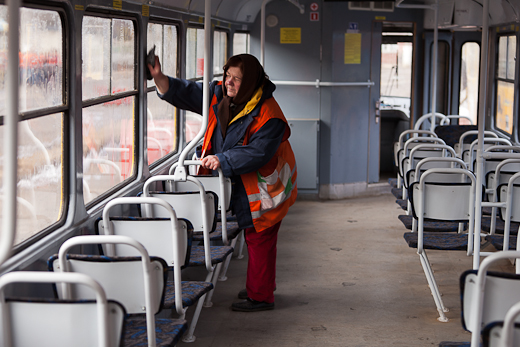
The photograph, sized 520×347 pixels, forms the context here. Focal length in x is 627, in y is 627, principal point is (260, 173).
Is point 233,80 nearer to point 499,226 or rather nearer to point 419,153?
point 499,226

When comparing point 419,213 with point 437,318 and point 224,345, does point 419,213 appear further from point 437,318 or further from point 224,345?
point 224,345

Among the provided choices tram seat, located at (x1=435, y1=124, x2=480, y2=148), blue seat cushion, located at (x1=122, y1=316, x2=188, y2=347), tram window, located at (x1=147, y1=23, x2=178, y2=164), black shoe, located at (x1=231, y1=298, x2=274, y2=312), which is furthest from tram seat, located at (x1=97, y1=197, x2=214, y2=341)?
tram seat, located at (x1=435, y1=124, x2=480, y2=148)

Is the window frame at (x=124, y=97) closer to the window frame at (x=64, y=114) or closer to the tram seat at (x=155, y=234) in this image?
the window frame at (x=64, y=114)

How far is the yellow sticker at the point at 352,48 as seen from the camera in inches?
335

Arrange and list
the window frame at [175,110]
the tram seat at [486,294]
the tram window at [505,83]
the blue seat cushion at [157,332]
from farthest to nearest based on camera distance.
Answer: the tram window at [505,83], the window frame at [175,110], the blue seat cushion at [157,332], the tram seat at [486,294]

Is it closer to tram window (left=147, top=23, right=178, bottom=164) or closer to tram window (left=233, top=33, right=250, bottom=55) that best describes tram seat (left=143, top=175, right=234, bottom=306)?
tram window (left=147, top=23, right=178, bottom=164)

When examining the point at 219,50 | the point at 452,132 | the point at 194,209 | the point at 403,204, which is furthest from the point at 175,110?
the point at 452,132

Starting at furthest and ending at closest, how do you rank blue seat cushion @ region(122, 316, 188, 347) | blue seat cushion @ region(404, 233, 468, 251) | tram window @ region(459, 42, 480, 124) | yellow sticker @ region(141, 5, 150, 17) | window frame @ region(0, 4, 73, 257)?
1. tram window @ region(459, 42, 480, 124)
2. yellow sticker @ region(141, 5, 150, 17)
3. blue seat cushion @ region(404, 233, 468, 251)
4. window frame @ region(0, 4, 73, 257)
5. blue seat cushion @ region(122, 316, 188, 347)

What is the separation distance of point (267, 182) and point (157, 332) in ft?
5.35

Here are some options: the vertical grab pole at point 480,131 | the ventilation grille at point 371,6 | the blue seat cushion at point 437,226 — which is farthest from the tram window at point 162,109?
the ventilation grille at point 371,6

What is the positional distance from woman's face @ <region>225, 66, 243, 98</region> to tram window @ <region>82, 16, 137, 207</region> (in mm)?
752

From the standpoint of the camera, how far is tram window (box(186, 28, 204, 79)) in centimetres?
626

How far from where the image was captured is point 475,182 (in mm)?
4148

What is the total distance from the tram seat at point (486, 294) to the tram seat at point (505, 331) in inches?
12.0
